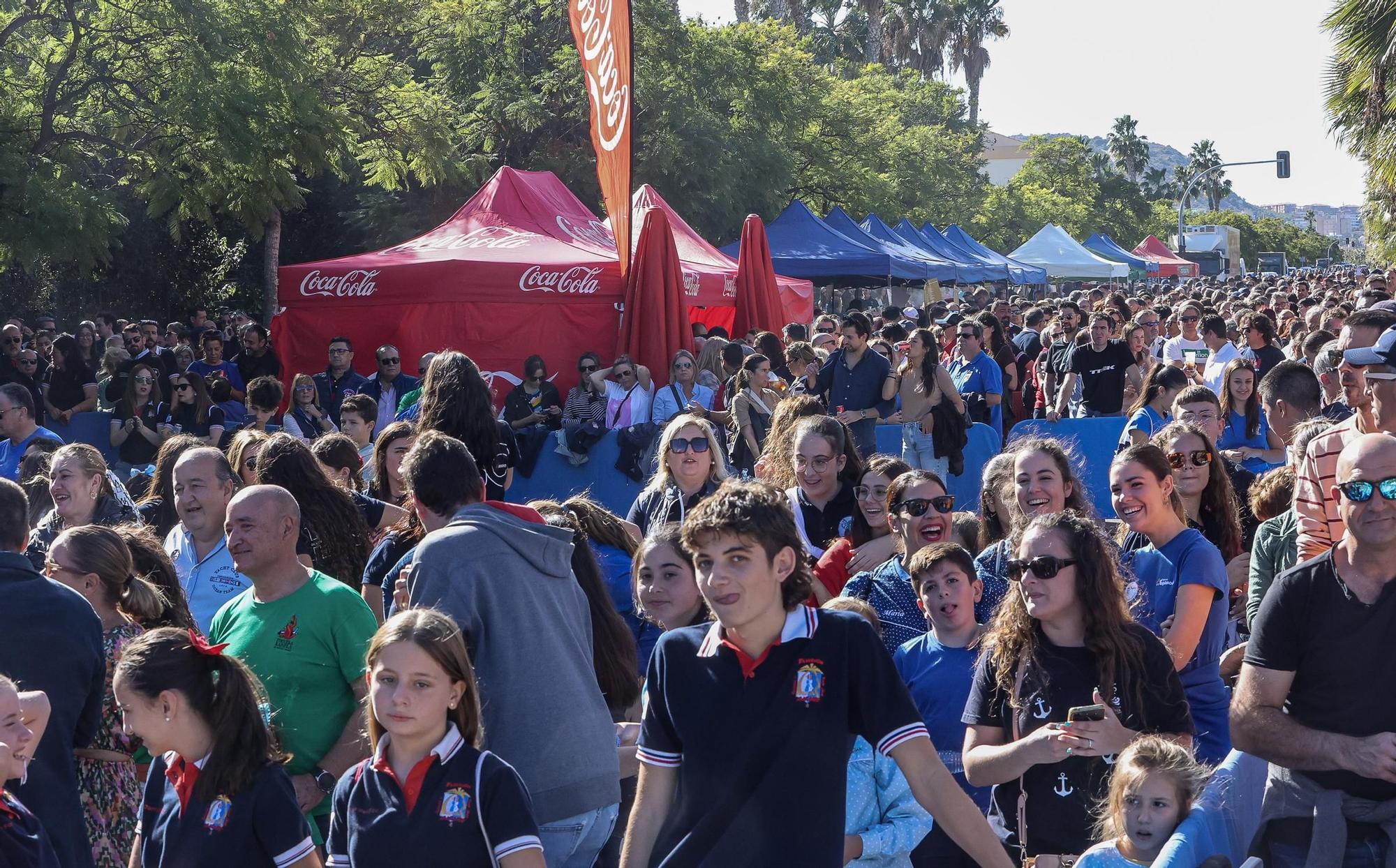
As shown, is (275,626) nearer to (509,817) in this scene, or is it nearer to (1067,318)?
(509,817)

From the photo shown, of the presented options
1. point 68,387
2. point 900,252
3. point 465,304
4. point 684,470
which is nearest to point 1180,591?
point 684,470

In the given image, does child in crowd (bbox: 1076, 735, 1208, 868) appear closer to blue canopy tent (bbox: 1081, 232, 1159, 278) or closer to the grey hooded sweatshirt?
the grey hooded sweatshirt

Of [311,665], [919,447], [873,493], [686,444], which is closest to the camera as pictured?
[311,665]

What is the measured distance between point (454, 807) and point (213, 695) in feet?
2.45

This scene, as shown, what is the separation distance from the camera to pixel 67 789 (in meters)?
3.87

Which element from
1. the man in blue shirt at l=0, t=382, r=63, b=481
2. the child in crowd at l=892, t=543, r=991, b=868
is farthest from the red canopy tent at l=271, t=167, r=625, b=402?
the child in crowd at l=892, t=543, r=991, b=868

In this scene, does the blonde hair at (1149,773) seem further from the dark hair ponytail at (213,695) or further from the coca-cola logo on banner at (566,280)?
the coca-cola logo on banner at (566,280)

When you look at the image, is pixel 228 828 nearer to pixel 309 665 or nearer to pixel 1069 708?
pixel 309 665

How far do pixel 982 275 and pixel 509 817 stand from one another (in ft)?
102

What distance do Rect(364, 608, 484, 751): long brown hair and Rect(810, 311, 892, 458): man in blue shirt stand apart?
7.70 m

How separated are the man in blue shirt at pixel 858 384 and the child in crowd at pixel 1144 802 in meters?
7.49

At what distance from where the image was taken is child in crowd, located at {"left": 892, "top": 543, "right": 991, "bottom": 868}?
4.30 meters

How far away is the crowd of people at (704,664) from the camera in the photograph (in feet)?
10.4

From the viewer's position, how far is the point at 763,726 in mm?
3068
